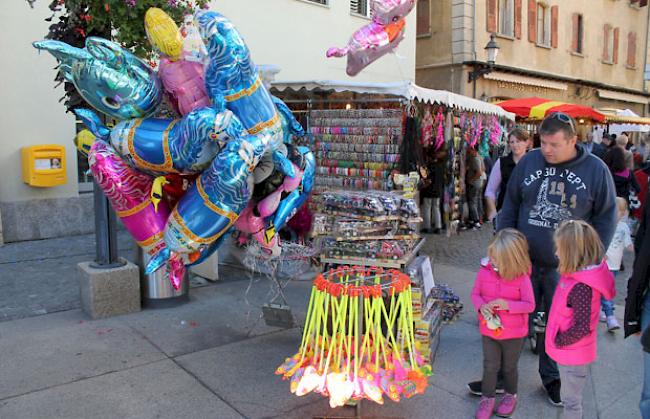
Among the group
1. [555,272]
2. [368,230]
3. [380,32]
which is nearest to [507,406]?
[555,272]

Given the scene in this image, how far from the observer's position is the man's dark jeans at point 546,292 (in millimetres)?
3691

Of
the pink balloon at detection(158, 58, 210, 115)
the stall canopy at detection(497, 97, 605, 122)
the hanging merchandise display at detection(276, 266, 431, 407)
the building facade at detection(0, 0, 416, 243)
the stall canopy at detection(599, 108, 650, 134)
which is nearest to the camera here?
the hanging merchandise display at detection(276, 266, 431, 407)

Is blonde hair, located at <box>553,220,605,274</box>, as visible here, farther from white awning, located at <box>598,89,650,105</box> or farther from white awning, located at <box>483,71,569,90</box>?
white awning, located at <box>598,89,650,105</box>

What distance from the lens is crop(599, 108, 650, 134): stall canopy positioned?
52.8 ft

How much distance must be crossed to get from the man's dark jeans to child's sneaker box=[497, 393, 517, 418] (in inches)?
14.2

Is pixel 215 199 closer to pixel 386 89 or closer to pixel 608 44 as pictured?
pixel 386 89

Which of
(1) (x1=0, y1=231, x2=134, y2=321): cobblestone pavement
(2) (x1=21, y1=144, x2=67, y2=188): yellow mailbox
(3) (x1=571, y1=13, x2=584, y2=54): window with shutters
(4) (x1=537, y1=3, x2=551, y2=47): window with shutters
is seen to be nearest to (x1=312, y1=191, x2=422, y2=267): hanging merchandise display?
(1) (x1=0, y1=231, x2=134, y2=321): cobblestone pavement

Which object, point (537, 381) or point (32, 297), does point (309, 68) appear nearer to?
point (32, 297)

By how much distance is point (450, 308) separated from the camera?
5.07m

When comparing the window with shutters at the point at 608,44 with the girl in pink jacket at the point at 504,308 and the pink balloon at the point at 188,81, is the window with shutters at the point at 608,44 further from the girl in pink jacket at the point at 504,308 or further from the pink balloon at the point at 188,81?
the pink balloon at the point at 188,81

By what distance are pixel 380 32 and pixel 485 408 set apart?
3522 mm

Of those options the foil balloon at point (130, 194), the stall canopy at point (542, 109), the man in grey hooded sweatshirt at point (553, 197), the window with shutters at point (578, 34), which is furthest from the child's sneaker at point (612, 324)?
the window with shutters at point (578, 34)

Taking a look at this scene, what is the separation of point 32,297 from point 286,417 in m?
3.58

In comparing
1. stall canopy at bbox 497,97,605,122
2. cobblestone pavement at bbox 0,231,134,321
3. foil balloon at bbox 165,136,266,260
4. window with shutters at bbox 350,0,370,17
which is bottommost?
cobblestone pavement at bbox 0,231,134,321
